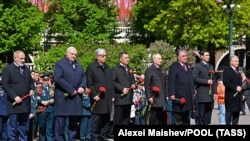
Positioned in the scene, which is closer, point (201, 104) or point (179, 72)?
point (179, 72)

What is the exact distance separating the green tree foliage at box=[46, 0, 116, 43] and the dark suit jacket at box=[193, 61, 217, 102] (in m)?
35.9

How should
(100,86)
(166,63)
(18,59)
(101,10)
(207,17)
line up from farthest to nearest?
(101,10), (207,17), (166,63), (100,86), (18,59)

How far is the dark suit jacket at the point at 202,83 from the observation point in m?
15.7

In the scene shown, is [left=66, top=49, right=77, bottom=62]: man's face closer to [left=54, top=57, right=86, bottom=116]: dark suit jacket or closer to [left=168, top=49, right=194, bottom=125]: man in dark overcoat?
[left=54, top=57, right=86, bottom=116]: dark suit jacket

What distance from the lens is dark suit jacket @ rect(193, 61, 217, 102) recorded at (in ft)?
51.4

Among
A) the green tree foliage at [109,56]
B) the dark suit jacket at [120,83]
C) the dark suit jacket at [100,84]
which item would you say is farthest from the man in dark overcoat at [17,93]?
the green tree foliage at [109,56]

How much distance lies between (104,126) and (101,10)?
38.8m

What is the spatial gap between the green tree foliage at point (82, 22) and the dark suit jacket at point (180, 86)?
3713 cm

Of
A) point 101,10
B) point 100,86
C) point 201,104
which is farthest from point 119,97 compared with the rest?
point 101,10

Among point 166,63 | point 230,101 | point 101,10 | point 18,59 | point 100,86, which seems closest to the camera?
point 18,59

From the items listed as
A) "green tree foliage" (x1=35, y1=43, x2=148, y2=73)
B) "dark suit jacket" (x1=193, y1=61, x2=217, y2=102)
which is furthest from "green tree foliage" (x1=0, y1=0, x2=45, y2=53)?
"dark suit jacket" (x1=193, y1=61, x2=217, y2=102)

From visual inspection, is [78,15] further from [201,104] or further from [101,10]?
[201,104]

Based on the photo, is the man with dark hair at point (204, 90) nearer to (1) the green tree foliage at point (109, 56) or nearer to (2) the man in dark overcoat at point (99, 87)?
(2) the man in dark overcoat at point (99, 87)

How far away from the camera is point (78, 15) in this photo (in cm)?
5334
